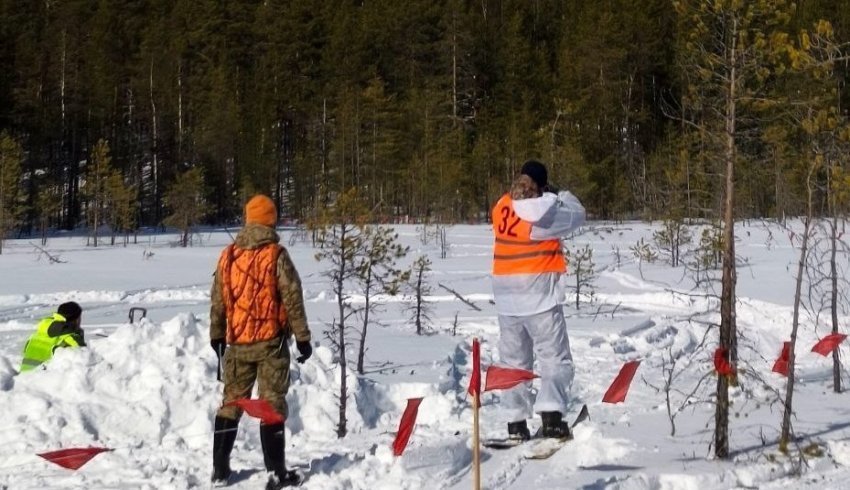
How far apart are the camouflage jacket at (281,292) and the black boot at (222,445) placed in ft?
1.55

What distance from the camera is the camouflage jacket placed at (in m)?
4.88

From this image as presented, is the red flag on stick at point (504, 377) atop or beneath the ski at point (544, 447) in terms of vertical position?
atop

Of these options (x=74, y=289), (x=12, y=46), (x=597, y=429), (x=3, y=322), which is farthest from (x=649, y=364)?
(x=12, y=46)

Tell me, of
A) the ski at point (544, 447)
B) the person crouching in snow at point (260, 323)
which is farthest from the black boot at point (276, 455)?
the ski at point (544, 447)

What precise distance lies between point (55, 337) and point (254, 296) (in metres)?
3.64

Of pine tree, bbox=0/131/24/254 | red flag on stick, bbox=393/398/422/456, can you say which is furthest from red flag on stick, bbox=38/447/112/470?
pine tree, bbox=0/131/24/254

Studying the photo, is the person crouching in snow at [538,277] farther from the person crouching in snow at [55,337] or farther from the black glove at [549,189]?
the person crouching in snow at [55,337]

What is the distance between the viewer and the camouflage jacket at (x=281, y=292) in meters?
4.88

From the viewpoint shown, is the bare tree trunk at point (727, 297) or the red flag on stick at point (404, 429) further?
the bare tree trunk at point (727, 297)

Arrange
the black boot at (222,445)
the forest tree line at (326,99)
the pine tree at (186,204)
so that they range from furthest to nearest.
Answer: the forest tree line at (326,99) < the pine tree at (186,204) < the black boot at (222,445)

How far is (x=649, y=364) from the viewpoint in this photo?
1073 centimetres

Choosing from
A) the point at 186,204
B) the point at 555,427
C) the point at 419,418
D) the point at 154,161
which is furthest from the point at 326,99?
the point at 555,427

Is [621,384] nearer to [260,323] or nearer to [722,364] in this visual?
[722,364]

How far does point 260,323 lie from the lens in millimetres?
4930
